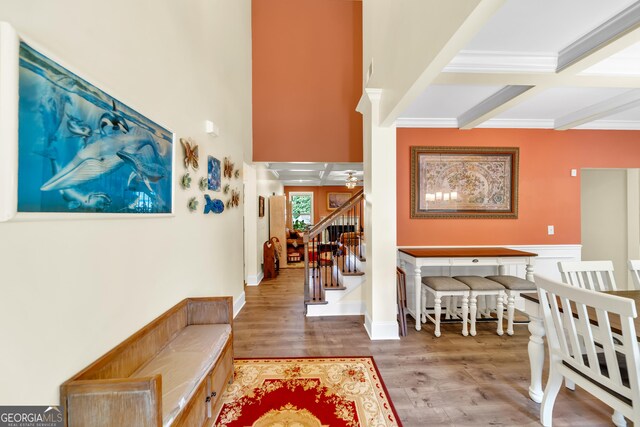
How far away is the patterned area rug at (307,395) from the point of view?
175 cm

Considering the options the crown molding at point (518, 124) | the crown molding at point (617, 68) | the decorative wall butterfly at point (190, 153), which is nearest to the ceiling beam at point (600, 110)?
the crown molding at point (518, 124)

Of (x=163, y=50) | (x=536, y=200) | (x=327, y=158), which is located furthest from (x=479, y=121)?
(x=163, y=50)

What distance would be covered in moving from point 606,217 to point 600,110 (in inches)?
90.7

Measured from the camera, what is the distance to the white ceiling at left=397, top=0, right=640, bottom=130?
1639 mm

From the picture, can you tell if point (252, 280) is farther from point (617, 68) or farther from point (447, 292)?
point (617, 68)

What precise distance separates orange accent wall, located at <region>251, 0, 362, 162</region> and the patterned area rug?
3288 mm

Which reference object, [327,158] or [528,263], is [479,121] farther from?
[327,158]

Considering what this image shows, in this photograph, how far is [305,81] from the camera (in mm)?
4566

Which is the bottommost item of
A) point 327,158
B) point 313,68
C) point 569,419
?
point 569,419

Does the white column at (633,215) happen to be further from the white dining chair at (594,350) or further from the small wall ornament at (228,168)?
the small wall ornament at (228,168)

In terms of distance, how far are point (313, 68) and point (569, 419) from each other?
207 inches

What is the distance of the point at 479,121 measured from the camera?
129 inches

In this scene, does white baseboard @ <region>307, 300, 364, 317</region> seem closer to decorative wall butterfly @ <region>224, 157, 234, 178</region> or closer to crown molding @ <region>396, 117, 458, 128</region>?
decorative wall butterfly @ <region>224, 157, 234, 178</region>

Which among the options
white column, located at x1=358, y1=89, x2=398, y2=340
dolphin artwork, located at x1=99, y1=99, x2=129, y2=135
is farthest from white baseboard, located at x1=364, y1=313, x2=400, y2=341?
dolphin artwork, located at x1=99, y1=99, x2=129, y2=135
